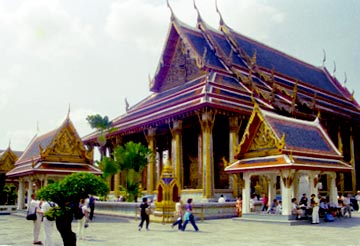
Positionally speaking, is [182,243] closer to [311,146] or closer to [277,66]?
[311,146]

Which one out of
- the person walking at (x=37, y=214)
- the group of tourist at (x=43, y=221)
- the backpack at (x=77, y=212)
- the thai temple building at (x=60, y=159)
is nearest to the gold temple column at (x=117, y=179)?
the thai temple building at (x=60, y=159)

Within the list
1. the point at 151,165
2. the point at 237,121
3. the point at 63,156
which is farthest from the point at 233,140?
the point at 63,156

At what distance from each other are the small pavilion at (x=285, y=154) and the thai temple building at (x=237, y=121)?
42mm

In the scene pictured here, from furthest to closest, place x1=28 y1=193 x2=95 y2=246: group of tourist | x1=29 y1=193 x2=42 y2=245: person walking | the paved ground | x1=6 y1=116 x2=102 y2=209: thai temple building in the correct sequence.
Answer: x1=6 y1=116 x2=102 y2=209: thai temple building, x1=29 y1=193 x2=42 y2=245: person walking, the paved ground, x1=28 y1=193 x2=95 y2=246: group of tourist

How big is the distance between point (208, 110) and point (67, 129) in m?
7.12

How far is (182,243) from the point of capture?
30.7ft

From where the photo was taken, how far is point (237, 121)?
22.8 meters

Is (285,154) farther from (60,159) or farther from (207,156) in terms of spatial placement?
(60,159)

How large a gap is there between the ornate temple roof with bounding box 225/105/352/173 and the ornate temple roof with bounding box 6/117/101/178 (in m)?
7.97

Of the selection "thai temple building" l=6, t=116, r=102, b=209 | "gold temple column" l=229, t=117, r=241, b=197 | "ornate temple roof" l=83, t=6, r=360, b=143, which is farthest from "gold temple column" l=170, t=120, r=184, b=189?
"thai temple building" l=6, t=116, r=102, b=209

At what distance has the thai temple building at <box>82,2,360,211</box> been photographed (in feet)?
→ 52.3

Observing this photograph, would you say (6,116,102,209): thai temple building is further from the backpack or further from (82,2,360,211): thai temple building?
the backpack

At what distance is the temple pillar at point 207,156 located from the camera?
21.2 meters

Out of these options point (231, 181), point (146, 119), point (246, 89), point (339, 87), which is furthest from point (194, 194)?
point (339, 87)
